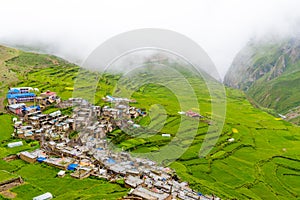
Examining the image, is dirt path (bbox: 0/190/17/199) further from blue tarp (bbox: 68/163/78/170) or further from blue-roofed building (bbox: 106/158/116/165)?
blue-roofed building (bbox: 106/158/116/165)

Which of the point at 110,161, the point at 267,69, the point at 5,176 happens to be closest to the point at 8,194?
the point at 5,176

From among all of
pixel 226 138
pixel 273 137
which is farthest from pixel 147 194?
pixel 273 137

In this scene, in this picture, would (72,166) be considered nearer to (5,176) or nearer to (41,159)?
(41,159)

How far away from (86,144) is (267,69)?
15918 cm

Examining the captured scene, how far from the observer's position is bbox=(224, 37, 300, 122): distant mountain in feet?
462

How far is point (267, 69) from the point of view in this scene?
173125 millimetres

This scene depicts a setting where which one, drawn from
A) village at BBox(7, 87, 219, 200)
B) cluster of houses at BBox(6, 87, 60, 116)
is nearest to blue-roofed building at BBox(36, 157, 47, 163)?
village at BBox(7, 87, 219, 200)

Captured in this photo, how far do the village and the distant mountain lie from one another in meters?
108

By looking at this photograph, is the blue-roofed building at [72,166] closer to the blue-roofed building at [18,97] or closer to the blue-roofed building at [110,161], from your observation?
the blue-roofed building at [110,161]

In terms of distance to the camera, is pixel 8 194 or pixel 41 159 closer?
pixel 8 194

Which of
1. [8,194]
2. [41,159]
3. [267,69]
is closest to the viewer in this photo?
[8,194]

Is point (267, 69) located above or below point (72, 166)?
below

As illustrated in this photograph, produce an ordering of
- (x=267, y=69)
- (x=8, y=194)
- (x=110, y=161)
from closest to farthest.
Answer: (x=8, y=194), (x=110, y=161), (x=267, y=69)

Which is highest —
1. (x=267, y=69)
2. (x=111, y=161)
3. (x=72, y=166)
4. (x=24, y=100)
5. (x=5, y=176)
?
(x=24, y=100)
